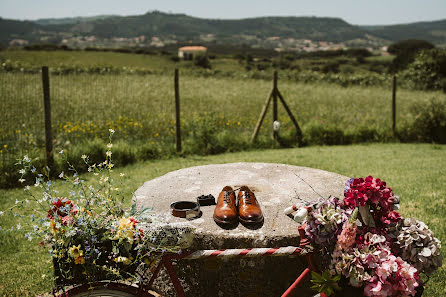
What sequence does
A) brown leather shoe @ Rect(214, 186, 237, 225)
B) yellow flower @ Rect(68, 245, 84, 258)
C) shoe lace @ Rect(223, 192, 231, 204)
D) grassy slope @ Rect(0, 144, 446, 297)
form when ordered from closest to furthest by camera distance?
yellow flower @ Rect(68, 245, 84, 258) → brown leather shoe @ Rect(214, 186, 237, 225) → shoe lace @ Rect(223, 192, 231, 204) → grassy slope @ Rect(0, 144, 446, 297)

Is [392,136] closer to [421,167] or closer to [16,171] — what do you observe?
[421,167]

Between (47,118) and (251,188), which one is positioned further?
(47,118)

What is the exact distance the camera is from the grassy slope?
3537mm

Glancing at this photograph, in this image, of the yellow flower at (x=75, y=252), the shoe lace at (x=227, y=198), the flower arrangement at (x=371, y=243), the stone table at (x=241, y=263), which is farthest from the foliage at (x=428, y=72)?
the yellow flower at (x=75, y=252)

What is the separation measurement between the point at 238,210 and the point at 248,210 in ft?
0.49

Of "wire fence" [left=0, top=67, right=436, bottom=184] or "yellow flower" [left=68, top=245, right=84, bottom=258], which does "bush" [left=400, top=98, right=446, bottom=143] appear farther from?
"yellow flower" [left=68, top=245, right=84, bottom=258]

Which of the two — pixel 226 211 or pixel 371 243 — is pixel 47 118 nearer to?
pixel 226 211

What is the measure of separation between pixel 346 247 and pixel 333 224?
14 cm

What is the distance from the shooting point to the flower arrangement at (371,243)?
185 centimetres

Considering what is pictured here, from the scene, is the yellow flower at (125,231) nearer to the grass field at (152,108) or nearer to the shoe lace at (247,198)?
the shoe lace at (247,198)

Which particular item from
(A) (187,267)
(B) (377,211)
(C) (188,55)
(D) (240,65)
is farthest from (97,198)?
(C) (188,55)

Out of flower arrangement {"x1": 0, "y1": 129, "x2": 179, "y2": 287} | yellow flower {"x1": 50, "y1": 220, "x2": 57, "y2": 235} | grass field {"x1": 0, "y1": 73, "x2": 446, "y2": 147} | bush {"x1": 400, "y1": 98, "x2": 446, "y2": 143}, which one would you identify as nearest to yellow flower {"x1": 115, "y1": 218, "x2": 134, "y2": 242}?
flower arrangement {"x1": 0, "y1": 129, "x2": 179, "y2": 287}

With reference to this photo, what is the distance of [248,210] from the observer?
2637 millimetres

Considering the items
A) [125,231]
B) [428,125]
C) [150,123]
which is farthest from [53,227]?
[428,125]
